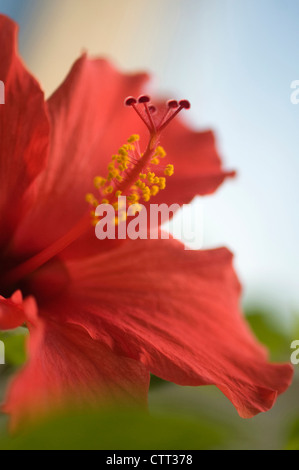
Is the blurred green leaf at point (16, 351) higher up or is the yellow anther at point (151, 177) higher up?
the yellow anther at point (151, 177)

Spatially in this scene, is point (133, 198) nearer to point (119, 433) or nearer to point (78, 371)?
point (78, 371)

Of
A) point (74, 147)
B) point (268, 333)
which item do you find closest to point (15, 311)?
point (74, 147)

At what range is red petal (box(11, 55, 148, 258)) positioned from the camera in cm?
84

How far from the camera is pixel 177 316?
71 cm

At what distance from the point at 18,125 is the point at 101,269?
0.25 metres

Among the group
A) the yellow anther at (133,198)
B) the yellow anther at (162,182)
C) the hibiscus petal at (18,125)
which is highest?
the hibiscus petal at (18,125)

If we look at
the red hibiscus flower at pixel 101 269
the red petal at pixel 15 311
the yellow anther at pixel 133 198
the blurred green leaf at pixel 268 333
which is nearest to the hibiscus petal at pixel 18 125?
the red hibiscus flower at pixel 101 269

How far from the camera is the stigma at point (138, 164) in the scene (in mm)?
752

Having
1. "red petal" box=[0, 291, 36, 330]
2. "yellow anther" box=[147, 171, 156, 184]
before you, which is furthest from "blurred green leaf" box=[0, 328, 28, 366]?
"yellow anther" box=[147, 171, 156, 184]

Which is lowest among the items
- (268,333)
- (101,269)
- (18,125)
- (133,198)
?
(268,333)

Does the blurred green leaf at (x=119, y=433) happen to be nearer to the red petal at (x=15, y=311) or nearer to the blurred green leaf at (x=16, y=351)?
the red petal at (x=15, y=311)

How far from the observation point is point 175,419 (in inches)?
9.1
